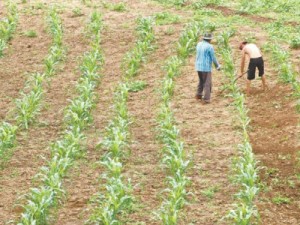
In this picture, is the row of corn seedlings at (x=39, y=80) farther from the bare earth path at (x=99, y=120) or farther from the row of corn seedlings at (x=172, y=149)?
the row of corn seedlings at (x=172, y=149)

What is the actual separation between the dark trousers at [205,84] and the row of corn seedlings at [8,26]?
6851 mm

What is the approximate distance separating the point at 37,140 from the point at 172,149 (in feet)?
9.73

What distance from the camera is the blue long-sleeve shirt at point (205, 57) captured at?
1605 centimetres

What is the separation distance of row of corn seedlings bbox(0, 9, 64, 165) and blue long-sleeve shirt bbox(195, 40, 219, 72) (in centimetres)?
366

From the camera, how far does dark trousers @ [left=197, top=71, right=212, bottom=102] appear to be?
1622cm

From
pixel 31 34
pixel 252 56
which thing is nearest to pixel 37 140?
pixel 252 56

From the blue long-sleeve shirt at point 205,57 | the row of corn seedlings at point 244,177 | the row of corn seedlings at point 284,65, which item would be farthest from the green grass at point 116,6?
the row of corn seedlings at point 244,177

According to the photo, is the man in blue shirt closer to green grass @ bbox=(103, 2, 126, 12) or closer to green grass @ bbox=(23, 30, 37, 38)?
green grass @ bbox=(23, 30, 37, 38)

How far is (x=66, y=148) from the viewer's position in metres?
13.1

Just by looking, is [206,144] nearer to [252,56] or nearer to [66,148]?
[66,148]

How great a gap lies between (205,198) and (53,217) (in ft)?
8.01

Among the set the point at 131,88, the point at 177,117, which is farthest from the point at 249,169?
the point at 131,88

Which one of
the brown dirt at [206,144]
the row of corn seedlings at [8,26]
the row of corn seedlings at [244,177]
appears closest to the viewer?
the row of corn seedlings at [244,177]

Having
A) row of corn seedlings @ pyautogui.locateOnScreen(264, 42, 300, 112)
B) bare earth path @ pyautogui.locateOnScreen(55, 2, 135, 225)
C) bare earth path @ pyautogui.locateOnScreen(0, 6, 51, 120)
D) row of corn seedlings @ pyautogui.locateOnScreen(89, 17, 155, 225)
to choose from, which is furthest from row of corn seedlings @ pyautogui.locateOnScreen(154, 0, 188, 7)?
A: row of corn seedlings @ pyautogui.locateOnScreen(264, 42, 300, 112)
